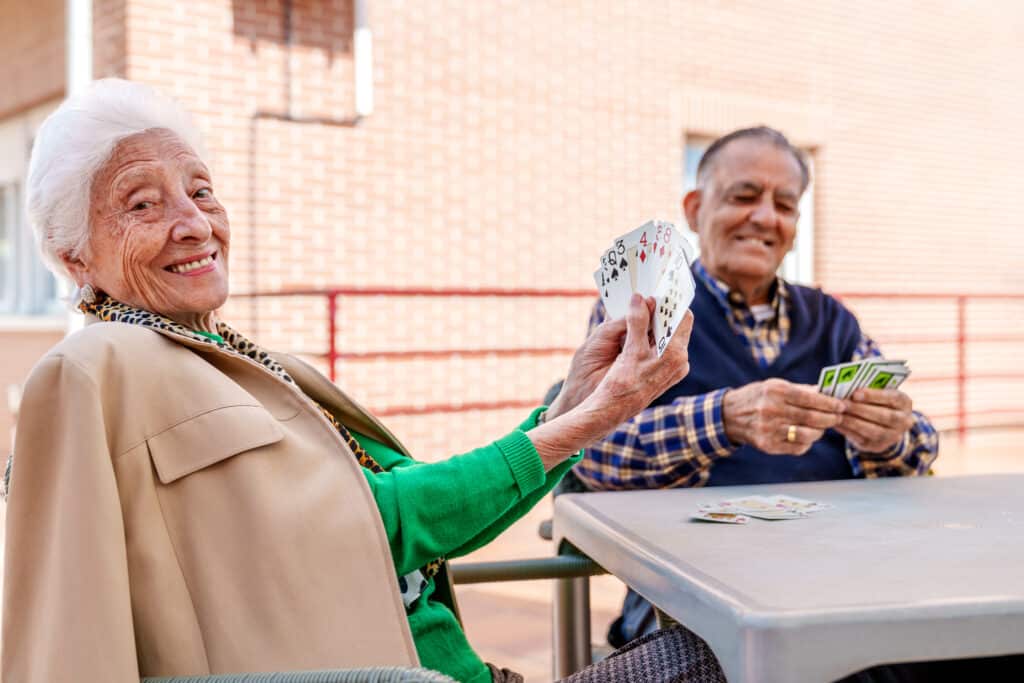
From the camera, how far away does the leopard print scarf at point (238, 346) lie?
133 cm

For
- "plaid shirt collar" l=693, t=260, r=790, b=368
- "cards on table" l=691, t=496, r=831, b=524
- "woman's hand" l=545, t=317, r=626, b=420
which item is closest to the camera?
"cards on table" l=691, t=496, r=831, b=524

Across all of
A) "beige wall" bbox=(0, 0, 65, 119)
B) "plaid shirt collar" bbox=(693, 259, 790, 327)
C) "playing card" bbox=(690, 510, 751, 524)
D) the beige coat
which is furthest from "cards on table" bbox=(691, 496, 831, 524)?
"beige wall" bbox=(0, 0, 65, 119)

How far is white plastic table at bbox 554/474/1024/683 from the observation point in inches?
39.0

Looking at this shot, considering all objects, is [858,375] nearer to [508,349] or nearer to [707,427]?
[707,427]

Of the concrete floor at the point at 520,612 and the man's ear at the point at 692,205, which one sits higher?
the man's ear at the point at 692,205

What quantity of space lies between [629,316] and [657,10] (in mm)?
6195

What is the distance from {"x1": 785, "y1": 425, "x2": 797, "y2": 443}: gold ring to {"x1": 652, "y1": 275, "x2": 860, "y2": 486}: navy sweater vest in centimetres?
23

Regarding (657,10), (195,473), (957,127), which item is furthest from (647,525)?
(957,127)

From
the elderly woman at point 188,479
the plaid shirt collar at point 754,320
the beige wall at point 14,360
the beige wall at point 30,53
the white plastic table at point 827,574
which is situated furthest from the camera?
the beige wall at point 14,360

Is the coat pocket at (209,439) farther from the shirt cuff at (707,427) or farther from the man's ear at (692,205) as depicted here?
the man's ear at (692,205)

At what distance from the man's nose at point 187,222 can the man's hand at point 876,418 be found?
1.20 m

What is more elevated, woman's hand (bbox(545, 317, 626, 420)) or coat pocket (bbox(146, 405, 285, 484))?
woman's hand (bbox(545, 317, 626, 420))

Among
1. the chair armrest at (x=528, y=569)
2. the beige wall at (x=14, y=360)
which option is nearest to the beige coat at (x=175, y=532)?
the chair armrest at (x=528, y=569)

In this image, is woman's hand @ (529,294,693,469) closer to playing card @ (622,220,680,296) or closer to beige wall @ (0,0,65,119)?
playing card @ (622,220,680,296)
